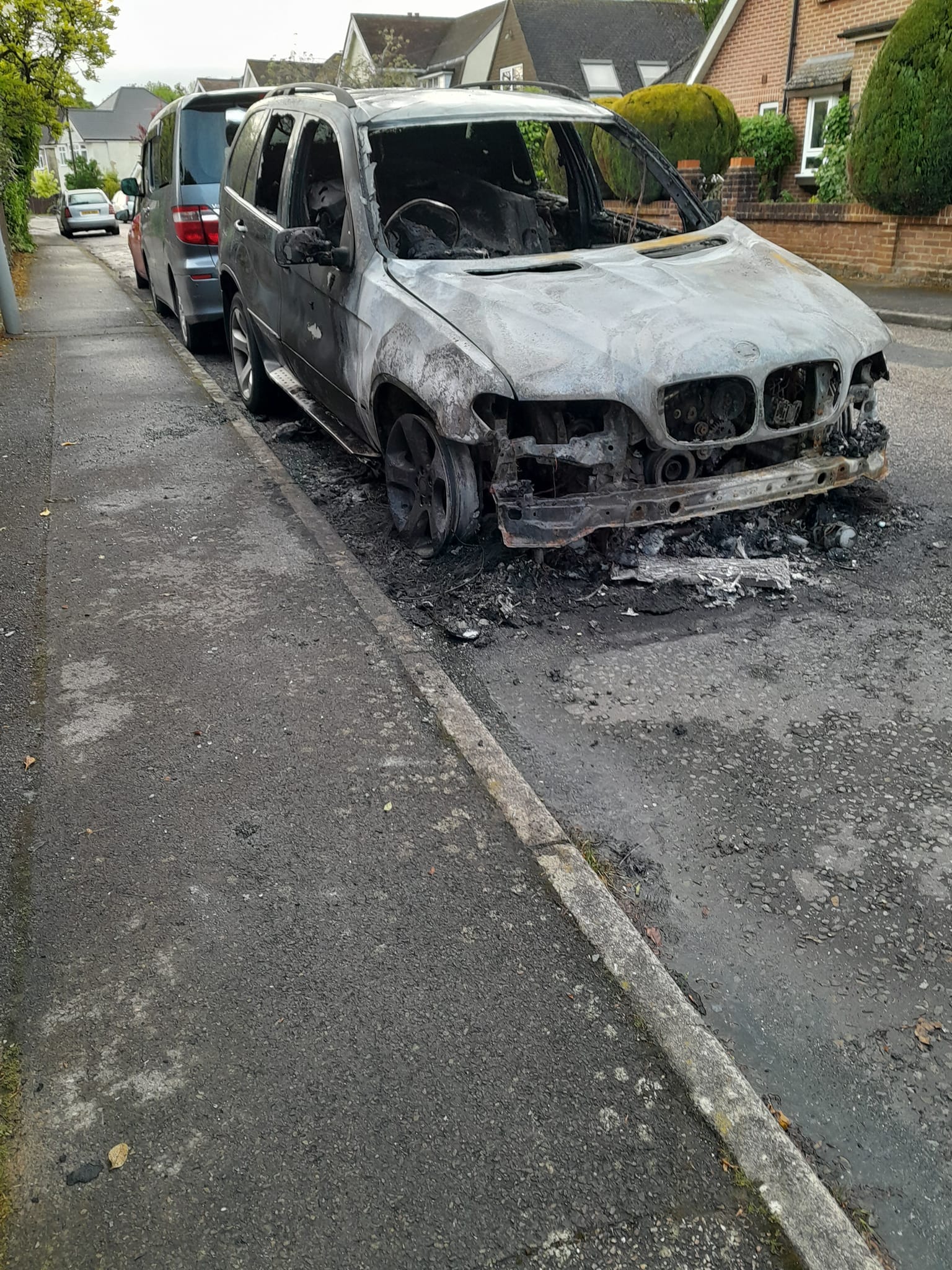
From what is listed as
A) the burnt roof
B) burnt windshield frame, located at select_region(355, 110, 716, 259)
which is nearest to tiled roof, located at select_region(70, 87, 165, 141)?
the burnt roof

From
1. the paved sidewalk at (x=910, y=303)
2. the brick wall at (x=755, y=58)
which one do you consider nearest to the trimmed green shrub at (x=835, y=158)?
the paved sidewalk at (x=910, y=303)

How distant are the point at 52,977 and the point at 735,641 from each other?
3.03m

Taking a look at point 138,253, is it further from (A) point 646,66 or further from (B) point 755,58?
(A) point 646,66

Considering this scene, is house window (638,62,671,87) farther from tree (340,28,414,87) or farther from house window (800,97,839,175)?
house window (800,97,839,175)

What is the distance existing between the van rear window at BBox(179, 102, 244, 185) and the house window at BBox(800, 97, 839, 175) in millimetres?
16094

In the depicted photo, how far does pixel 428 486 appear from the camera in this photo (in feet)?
16.4

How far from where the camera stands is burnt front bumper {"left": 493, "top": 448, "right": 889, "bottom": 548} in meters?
4.42

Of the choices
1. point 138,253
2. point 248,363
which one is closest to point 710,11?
point 138,253

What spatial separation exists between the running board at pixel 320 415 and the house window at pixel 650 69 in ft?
139

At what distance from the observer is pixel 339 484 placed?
654 centimetres

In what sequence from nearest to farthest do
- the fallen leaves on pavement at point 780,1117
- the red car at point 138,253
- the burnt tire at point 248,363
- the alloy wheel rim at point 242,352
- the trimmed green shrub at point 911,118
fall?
1. the fallen leaves on pavement at point 780,1117
2. the burnt tire at point 248,363
3. the alloy wheel rim at point 242,352
4. the trimmed green shrub at point 911,118
5. the red car at point 138,253

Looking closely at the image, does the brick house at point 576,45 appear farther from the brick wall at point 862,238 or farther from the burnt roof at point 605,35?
the brick wall at point 862,238

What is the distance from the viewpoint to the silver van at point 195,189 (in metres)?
9.95

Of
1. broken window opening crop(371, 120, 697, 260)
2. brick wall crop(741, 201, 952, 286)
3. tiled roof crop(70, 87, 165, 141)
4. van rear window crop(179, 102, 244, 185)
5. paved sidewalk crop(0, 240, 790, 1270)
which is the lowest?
paved sidewalk crop(0, 240, 790, 1270)
